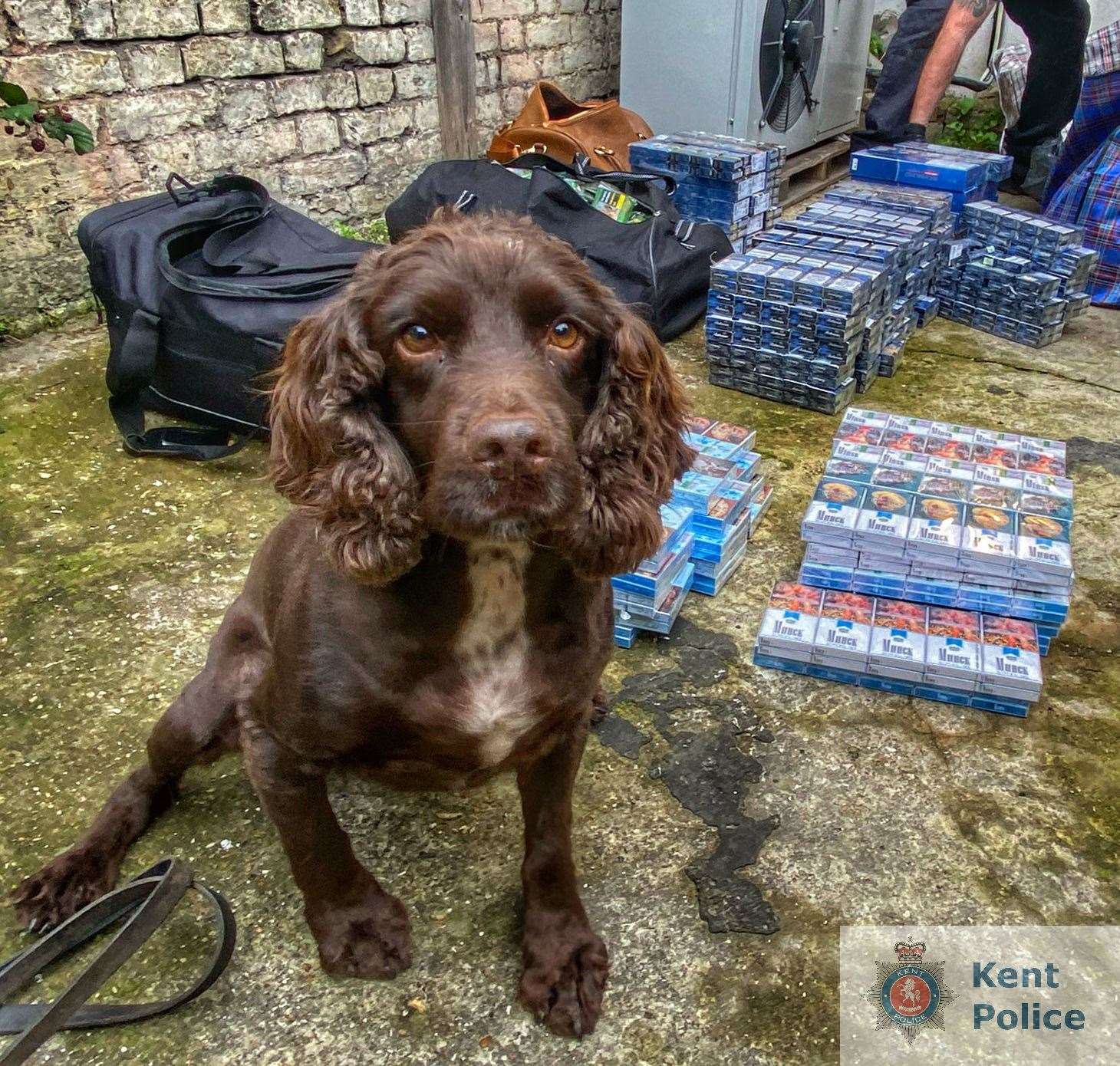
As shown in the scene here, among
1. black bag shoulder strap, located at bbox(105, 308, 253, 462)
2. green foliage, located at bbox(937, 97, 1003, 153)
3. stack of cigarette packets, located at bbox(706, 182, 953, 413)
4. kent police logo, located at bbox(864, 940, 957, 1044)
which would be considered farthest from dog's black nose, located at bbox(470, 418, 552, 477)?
green foliage, located at bbox(937, 97, 1003, 153)

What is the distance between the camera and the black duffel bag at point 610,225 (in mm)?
4461

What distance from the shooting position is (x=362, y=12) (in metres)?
5.16

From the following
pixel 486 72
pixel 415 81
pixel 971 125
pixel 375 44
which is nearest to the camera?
pixel 375 44

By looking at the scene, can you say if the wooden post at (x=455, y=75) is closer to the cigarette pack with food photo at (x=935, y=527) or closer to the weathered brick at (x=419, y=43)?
the weathered brick at (x=419, y=43)

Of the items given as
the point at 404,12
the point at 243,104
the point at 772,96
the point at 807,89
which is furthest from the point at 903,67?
the point at 243,104

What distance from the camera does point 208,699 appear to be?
196 centimetres

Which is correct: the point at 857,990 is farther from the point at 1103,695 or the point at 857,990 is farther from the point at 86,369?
the point at 86,369

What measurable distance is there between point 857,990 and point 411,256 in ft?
4.98

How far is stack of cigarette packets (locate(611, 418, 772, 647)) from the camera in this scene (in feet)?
8.79

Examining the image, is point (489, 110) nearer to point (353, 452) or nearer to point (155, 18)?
point (155, 18)

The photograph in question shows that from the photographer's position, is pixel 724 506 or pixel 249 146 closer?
pixel 724 506

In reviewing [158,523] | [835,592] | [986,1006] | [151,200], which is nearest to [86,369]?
[151,200]

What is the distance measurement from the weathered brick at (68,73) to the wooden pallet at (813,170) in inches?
161

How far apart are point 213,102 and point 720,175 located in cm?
257
